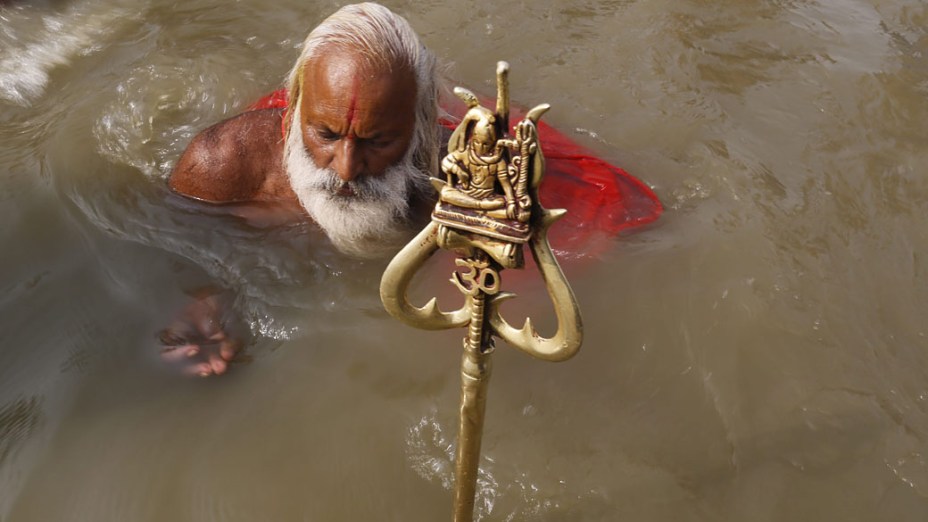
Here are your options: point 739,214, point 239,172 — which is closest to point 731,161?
point 739,214

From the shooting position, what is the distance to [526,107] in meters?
3.79

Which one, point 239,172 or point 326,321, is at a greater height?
point 239,172

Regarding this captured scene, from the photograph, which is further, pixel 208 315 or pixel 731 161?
pixel 731 161

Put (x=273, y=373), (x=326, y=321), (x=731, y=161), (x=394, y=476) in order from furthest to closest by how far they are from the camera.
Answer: (x=731, y=161), (x=326, y=321), (x=273, y=373), (x=394, y=476)

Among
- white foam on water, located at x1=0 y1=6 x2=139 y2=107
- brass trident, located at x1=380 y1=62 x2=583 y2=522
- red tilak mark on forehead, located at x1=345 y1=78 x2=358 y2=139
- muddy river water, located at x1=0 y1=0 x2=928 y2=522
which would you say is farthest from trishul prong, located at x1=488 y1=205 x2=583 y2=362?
white foam on water, located at x1=0 y1=6 x2=139 y2=107

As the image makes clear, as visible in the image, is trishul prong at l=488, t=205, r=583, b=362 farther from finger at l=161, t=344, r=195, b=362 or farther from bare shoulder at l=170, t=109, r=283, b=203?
bare shoulder at l=170, t=109, r=283, b=203

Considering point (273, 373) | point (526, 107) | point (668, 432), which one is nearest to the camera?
point (668, 432)

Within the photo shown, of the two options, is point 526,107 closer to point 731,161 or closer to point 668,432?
point 731,161

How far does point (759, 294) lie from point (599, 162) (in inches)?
29.6

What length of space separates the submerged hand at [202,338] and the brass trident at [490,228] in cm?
134

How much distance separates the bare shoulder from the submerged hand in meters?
0.54

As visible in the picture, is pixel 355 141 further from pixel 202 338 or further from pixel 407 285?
pixel 407 285

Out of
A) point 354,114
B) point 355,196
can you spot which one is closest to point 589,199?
point 355,196

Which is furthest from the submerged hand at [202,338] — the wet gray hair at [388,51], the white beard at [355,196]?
the wet gray hair at [388,51]
